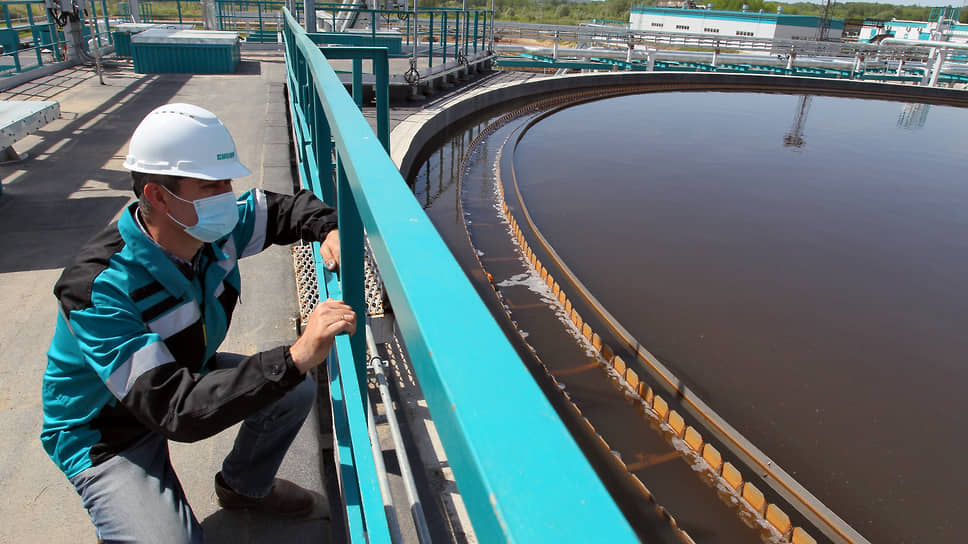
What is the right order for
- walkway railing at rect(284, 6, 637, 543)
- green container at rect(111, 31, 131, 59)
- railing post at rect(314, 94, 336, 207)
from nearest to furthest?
walkway railing at rect(284, 6, 637, 543)
railing post at rect(314, 94, 336, 207)
green container at rect(111, 31, 131, 59)

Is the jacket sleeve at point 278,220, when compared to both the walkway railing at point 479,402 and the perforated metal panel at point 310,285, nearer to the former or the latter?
the perforated metal panel at point 310,285

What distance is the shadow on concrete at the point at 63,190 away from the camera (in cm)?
375

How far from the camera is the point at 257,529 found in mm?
1955

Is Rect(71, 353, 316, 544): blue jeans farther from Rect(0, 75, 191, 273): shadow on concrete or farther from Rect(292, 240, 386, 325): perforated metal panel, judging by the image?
Rect(0, 75, 191, 273): shadow on concrete

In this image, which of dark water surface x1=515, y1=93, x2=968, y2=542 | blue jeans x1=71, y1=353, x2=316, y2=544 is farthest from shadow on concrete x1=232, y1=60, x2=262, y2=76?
blue jeans x1=71, y1=353, x2=316, y2=544

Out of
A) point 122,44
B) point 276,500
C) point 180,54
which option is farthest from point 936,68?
point 276,500

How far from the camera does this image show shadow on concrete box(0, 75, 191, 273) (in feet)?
12.3

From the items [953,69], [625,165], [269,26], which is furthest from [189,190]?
[953,69]

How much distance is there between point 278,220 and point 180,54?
1025cm

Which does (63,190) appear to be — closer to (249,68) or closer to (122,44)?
(249,68)

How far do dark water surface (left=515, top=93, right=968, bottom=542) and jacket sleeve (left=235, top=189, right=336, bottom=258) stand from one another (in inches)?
150

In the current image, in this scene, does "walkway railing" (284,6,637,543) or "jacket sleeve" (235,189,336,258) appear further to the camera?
"jacket sleeve" (235,189,336,258)

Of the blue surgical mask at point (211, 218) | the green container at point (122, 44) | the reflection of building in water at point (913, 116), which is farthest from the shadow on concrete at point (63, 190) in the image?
the reflection of building in water at point (913, 116)

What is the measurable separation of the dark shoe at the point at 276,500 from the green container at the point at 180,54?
34.4 feet
